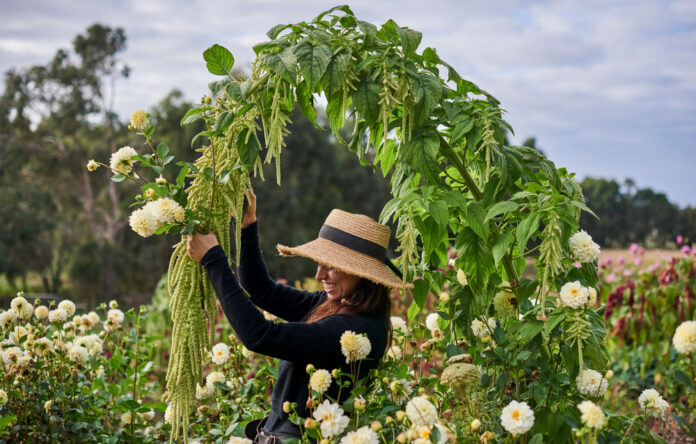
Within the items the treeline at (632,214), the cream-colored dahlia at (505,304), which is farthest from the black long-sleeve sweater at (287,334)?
the treeline at (632,214)

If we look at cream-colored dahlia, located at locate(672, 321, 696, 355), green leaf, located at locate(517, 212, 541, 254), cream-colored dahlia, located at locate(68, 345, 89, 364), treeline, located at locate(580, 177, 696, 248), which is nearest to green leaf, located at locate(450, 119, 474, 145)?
green leaf, located at locate(517, 212, 541, 254)

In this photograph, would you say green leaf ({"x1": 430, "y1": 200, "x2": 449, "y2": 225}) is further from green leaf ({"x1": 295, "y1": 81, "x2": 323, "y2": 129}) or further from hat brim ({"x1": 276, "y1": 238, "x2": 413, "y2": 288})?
green leaf ({"x1": 295, "y1": 81, "x2": 323, "y2": 129})

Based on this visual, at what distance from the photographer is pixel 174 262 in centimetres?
208

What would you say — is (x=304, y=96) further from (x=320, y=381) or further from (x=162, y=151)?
(x=320, y=381)

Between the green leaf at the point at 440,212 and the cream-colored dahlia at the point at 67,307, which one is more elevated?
the green leaf at the point at 440,212

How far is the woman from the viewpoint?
186 centimetres

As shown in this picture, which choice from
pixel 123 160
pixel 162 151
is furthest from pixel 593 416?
pixel 123 160

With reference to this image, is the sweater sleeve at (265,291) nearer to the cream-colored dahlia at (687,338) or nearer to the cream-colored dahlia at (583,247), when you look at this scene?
the cream-colored dahlia at (583,247)

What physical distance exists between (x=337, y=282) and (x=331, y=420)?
604 mm

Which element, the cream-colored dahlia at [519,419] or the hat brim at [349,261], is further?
the hat brim at [349,261]

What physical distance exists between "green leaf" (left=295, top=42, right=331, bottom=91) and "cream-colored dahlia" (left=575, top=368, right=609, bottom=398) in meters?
1.22

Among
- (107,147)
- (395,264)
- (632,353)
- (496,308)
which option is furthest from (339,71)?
(107,147)

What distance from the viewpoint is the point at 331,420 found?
1.61 metres

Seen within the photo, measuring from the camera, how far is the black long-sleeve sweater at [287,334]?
1850mm
